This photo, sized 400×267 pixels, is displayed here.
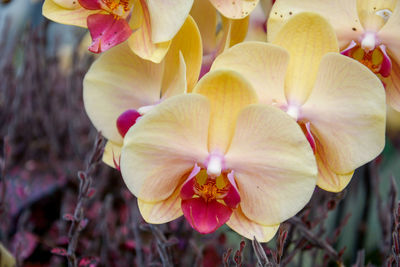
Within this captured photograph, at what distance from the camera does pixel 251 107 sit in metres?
0.40

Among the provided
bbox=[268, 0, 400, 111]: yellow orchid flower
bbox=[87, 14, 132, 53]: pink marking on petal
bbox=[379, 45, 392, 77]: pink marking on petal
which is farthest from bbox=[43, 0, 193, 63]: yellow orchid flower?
bbox=[379, 45, 392, 77]: pink marking on petal

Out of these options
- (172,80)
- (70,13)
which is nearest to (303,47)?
(172,80)

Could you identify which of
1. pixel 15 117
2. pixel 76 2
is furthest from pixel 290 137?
pixel 15 117

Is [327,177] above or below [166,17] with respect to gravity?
below

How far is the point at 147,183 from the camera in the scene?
1.43 ft

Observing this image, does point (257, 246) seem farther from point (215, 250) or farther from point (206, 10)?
point (215, 250)

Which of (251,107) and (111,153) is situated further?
(111,153)

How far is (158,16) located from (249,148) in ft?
0.51

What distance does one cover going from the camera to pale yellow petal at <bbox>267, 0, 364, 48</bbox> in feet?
1.49

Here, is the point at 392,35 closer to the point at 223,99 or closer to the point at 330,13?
the point at 330,13

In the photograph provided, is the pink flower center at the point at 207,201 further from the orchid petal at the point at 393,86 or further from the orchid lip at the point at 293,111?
the orchid petal at the point at 393,86

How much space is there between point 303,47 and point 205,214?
0.62 ft

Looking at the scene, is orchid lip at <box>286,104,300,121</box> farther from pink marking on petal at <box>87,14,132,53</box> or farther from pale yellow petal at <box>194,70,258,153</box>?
pink marking on petal at <box>87,14,132,53</box>

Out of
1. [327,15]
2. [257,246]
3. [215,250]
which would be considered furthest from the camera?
[215,250]
